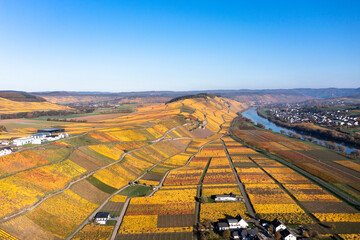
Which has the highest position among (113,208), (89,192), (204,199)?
(89,192)

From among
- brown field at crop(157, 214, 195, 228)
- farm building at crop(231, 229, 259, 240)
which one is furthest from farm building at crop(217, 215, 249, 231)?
brown field at crop(157, 214, 195, 228)

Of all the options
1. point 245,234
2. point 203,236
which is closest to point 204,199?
point 203,236

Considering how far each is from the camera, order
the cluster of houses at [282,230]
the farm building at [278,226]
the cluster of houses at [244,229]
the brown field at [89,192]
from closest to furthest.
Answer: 1. the cluster of houses at [282,230]
2. the cluster of houses at [244,229]
3. the farm building at [278,226]
4. the brown field at [89,192]

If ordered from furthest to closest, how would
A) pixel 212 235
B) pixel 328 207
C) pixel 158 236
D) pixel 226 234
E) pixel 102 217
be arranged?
pixel 328 207
pixel 102 217
pixel 158 236
pixel 212 235
pixel 226 234

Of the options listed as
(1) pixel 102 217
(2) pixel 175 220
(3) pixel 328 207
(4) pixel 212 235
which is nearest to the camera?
(4) pixel 212 235

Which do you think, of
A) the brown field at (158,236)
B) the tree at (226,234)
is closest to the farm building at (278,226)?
the tree at (226,234)

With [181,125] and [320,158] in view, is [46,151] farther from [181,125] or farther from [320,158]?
[320,158]

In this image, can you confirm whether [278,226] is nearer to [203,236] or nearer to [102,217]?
[203,236]

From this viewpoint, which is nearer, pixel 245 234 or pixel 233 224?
pixel 245 234

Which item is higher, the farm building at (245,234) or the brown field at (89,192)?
the brown field at (89,192)

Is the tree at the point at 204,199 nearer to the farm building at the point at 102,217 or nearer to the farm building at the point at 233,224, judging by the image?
the farm building at the point at 233,224
